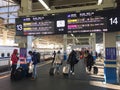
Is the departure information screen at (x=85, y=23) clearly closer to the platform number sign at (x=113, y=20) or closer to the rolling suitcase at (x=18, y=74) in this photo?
the platform number sign at (x=113, y=20)

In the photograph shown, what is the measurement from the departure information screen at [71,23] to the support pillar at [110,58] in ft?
2.48

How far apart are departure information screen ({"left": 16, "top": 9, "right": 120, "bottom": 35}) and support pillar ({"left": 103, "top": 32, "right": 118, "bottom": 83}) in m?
0.75

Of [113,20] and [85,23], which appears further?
[85,23]

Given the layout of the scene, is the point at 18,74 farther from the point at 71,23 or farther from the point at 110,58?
the point at 110,58

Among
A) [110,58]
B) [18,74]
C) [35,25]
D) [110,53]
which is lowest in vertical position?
[18,74]

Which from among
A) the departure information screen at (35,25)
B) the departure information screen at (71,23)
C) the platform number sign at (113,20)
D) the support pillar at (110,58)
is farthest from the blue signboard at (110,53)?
the departure information screen at (35,25)

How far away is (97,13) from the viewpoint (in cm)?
909

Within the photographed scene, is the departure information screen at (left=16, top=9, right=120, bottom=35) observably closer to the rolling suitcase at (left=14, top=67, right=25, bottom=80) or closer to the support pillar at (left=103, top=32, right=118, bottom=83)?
the support pillar at (left=103, top=32, right=118, bottom=83)

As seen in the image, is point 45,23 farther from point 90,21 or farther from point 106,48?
point 106,48

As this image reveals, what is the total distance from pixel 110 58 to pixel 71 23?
250 cm

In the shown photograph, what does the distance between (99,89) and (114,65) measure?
6.31ft

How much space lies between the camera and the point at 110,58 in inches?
376

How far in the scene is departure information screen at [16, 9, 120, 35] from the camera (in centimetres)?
884

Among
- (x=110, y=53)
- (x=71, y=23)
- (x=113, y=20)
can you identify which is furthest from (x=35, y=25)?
(x=110, y=53)
